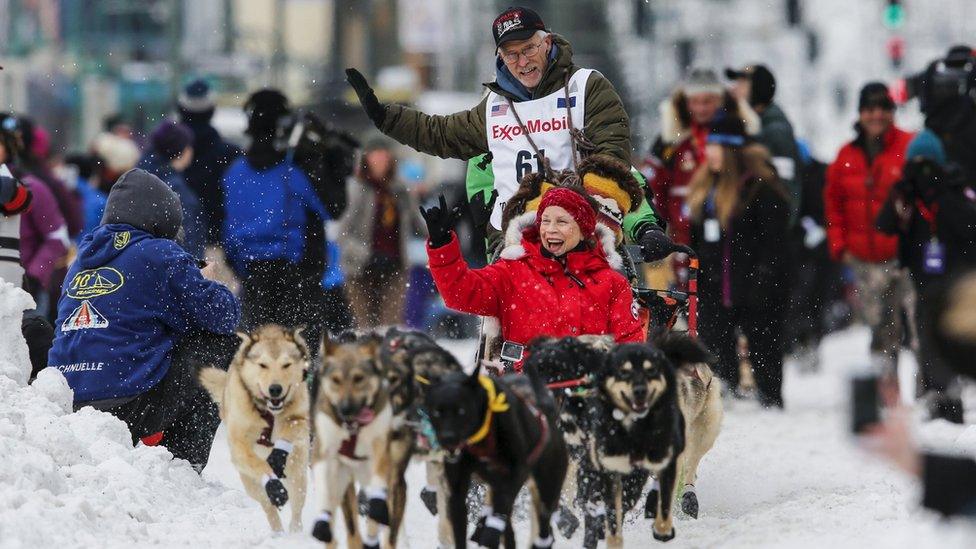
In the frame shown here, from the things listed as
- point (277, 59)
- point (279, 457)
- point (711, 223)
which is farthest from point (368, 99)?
point (277, 59)

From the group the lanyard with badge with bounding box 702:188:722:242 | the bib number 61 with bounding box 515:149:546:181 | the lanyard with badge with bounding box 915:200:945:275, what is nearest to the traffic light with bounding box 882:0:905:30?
the lanyard with badge with bounding box 702:188:722:242

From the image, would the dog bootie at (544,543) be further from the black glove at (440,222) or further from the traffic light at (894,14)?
the traffic light at (894,14)

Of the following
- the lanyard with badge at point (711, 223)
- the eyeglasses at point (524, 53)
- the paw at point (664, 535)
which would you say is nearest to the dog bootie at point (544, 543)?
the paw at point (664, 535)

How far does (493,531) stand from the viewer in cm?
543

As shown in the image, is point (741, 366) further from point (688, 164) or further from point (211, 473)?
point (211, 473)

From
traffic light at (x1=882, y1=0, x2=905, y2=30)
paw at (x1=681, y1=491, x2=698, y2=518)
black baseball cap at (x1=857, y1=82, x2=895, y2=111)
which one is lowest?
paw at (x1=681, y1=491, x2=698, y2=518)

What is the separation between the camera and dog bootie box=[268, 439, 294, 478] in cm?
664

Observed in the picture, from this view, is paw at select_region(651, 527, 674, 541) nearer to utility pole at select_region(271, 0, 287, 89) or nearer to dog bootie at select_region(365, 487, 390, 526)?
dog bootie at select_region(365, 487, 390, 526)

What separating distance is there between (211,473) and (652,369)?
129 inches

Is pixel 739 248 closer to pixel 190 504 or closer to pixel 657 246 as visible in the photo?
pixel 657 246

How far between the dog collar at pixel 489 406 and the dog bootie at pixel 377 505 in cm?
39

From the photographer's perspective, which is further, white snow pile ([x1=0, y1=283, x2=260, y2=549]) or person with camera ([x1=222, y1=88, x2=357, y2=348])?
person with camera ([x1=222, y1=88, x2=357, y2=348])

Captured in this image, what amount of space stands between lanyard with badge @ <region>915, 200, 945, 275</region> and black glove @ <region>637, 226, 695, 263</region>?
4.20 meters

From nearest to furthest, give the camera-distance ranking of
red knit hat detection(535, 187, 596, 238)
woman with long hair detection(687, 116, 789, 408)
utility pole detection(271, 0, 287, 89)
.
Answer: red knit hat detection(535, 187, 596, 238), woman with long hair detection(687, 116, 789, 408), utility pole detection(271, 0, 287, 89)
